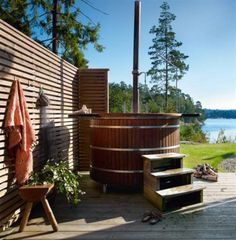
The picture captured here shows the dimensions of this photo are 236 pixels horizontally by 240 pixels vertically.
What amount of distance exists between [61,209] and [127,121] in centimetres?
177

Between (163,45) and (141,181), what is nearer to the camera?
(141,181)

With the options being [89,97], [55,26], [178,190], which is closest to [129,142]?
[178,190]

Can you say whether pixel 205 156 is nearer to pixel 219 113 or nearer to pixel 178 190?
pixel 178 190

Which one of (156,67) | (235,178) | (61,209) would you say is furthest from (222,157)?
(156,67)

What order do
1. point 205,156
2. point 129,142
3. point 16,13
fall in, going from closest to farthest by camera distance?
point 129,142 → point 205,156 → point 16,13

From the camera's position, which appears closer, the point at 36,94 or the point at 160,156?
the point at 36,94

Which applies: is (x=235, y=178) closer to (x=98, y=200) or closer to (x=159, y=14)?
(x=98, y=200)

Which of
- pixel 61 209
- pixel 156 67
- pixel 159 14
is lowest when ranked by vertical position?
pixel 61 209

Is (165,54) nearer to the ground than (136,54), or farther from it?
farther from it

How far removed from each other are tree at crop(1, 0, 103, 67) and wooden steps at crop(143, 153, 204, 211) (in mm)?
5972

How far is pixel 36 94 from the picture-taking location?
4770mm

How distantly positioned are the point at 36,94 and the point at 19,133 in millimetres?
1103

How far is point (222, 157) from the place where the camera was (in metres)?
9.38

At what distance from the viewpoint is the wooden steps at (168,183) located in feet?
15.0
